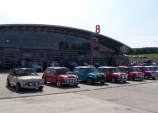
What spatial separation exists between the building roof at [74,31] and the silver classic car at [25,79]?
2064 centimetres

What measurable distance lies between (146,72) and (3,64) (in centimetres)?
2243

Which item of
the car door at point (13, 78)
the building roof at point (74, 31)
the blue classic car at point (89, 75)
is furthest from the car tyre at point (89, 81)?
the building roof at point (74, 31)

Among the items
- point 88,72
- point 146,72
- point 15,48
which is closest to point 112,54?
point 15,48

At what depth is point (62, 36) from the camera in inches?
1853

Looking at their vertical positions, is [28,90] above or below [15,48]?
below

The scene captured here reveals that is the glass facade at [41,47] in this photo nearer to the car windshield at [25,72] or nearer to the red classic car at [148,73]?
the red classic car at [148,73]

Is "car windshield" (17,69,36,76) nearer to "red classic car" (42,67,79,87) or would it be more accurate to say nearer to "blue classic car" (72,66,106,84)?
"red classic car" (42,67,79,87)

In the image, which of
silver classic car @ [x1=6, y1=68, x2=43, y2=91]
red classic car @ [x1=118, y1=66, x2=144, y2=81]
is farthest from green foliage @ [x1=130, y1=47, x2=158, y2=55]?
silver classic car @ [x1=6, y1=68, x2=43, y2=91]

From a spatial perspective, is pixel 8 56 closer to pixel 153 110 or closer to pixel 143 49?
pixel 153 110

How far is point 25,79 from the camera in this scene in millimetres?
16656

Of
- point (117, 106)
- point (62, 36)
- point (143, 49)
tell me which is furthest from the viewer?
point (143, 49)

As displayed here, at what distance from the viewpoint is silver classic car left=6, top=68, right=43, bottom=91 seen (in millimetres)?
16562

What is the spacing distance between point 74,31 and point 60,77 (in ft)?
93.6

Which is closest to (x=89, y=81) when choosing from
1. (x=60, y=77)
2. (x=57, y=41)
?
(x=60, y=77)
